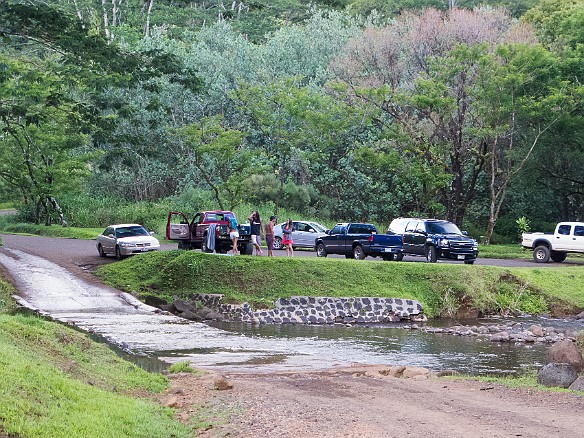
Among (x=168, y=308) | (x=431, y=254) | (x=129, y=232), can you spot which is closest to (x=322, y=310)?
(x=168, y=308)

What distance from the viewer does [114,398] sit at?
12250 millimetres

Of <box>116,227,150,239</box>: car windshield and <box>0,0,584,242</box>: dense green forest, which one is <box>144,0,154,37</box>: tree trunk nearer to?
<box>0,0,584,242</box>: dense green forest

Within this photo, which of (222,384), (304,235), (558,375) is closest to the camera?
(222,384)

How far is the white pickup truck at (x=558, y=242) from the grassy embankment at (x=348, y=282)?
6.66 meters

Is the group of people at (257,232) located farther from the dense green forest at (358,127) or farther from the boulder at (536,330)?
the boulder at (536,330)

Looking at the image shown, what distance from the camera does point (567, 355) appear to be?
18.0 metres

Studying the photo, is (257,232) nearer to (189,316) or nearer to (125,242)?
(125,242)

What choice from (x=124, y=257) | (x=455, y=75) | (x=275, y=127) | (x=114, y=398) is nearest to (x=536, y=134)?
(x=455, y=75)

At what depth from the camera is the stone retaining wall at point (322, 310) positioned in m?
29.7

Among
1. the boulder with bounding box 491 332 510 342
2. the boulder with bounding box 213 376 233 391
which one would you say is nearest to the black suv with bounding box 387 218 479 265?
the boulder with bounding box 491 332 510 342

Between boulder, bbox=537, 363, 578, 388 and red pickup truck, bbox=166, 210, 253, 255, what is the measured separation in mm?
19375

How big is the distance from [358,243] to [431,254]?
3035 mm

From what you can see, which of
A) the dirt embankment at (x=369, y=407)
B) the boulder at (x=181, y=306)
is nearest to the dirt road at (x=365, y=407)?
the dirt embankment at (x=369, y=407)

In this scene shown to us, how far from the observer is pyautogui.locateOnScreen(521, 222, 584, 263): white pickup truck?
132ft
